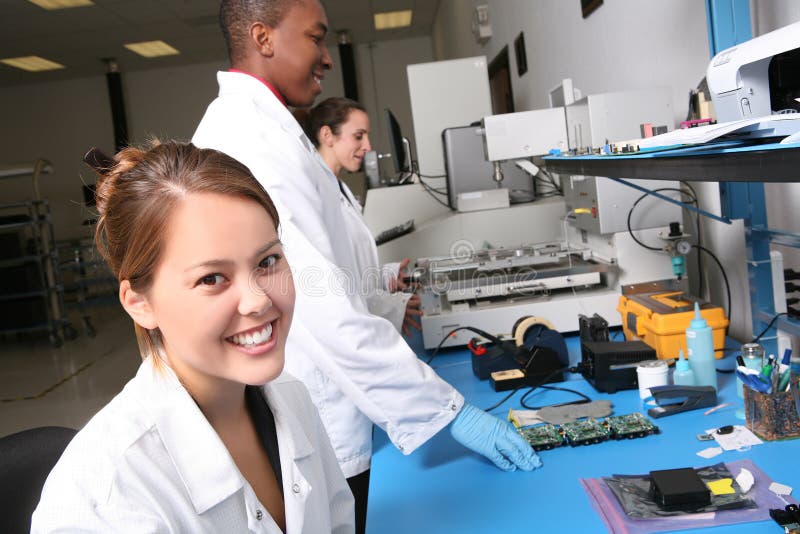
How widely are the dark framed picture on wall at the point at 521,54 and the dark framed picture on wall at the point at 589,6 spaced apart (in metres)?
1.29

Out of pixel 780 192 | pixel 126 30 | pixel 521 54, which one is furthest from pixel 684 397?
pixel 126 30

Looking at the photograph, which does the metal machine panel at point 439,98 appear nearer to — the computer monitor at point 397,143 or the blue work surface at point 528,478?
the computer monitor at point 397,143

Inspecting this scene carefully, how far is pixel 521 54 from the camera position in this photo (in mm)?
4000

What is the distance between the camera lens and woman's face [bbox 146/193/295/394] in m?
0.75

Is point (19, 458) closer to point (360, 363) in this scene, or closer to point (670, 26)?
point (360, 363)

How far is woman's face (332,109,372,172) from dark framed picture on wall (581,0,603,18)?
95 cm

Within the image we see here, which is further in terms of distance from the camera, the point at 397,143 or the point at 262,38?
the point at 397,143

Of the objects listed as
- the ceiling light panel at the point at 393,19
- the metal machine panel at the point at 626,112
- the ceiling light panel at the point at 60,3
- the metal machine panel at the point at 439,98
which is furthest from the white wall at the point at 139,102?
the metal machine panel at the point at 626,112

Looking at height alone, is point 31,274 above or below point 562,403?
above

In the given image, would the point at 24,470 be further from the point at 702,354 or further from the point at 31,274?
the point at 31,274

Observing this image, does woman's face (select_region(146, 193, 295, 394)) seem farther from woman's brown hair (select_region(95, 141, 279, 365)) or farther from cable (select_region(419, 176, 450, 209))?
cable (select_region(419, 176, 450, 209))

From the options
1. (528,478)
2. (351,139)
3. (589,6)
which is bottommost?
(528,478)

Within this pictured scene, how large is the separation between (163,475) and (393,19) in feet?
26.9

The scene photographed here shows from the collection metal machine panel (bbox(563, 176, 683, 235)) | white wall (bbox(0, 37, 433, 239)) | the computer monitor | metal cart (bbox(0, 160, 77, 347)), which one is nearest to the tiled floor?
metal cart (bbox(0, 160, 77, 347))
